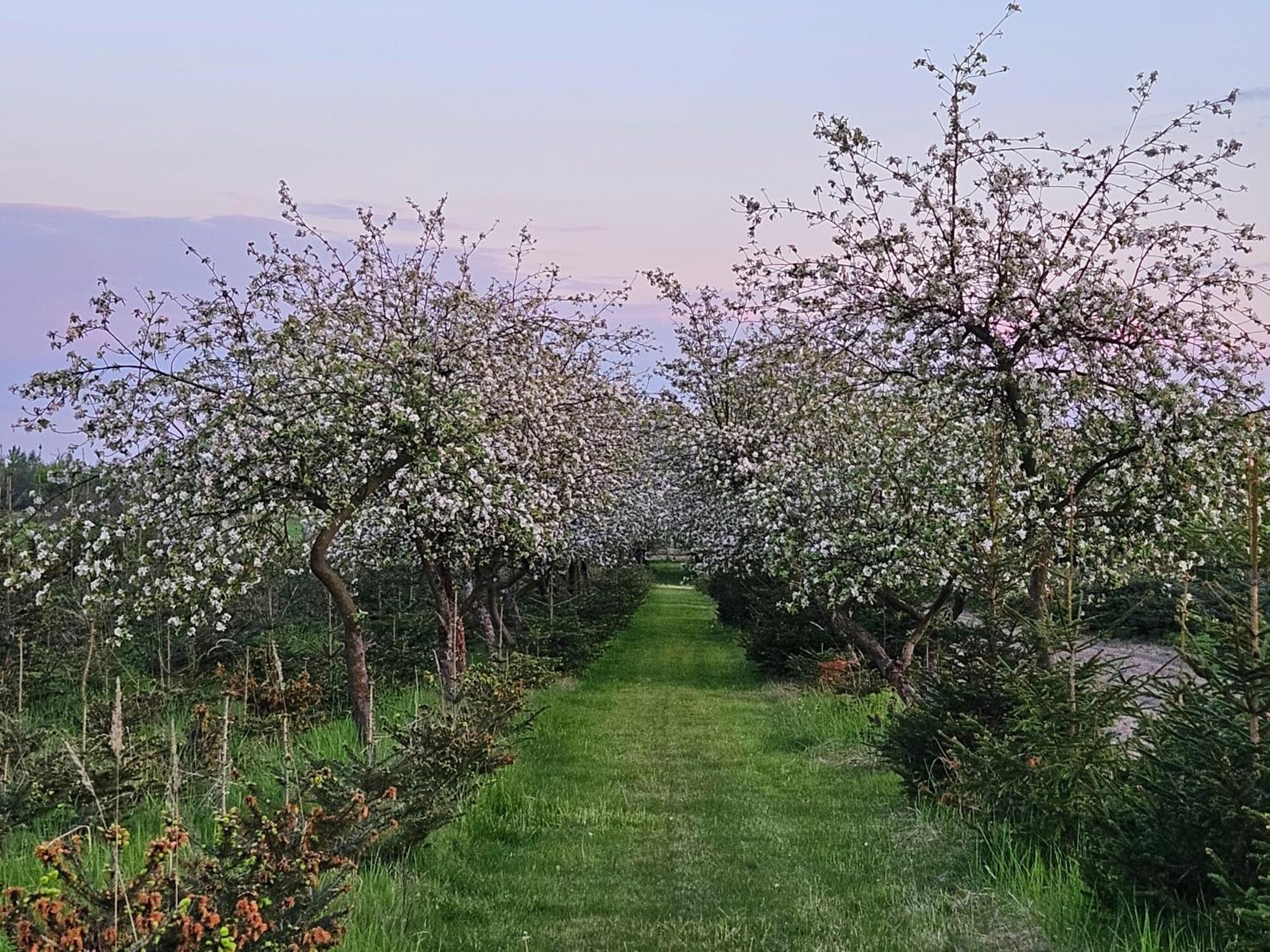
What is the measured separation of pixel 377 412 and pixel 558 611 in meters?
13.7

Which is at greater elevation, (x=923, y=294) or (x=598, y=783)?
(x=923, y=294)

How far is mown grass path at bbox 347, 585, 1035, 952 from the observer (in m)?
5.59

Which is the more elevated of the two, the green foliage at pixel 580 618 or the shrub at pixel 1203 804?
the shrub at pixel 1203 804

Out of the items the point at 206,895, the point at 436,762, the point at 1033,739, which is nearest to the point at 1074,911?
the point at 1033,739

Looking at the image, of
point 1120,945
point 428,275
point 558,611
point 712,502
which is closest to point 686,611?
point 558,611

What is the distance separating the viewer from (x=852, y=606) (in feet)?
50.1

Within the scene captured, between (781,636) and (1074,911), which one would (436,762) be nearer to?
(1074,911)

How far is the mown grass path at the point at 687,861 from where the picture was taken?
5.59m

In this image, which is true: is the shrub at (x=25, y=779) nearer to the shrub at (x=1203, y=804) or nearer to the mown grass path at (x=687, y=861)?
the mown grass path at (x=687, y=861)

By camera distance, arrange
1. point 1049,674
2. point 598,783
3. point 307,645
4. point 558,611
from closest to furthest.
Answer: point 1049,674
point 598,783
point 307,645
point 558,611

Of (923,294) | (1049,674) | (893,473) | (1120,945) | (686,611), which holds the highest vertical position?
(923,294)

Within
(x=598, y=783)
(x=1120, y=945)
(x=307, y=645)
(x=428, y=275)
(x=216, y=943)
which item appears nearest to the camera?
(x=216, y=943)

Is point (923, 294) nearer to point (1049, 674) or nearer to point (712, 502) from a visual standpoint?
point (1049, 674)

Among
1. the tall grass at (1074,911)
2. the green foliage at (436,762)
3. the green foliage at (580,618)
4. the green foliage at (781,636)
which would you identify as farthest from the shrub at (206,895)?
the green foliage at (781,636)
